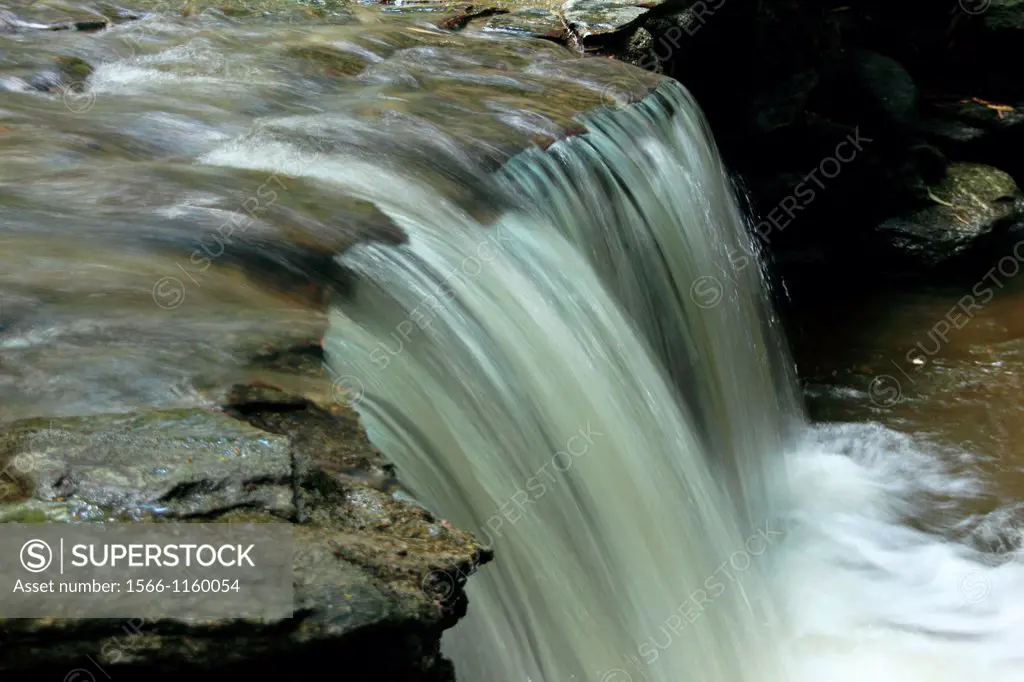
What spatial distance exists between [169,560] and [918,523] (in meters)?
3.89

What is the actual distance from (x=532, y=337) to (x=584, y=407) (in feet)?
0.90

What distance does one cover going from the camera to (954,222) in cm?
716

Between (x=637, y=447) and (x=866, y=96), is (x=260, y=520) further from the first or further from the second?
(x=866, y=96)

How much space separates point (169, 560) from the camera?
152 centimetres

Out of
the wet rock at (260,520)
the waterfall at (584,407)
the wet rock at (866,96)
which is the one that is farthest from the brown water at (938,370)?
the wet rock at (260,520)

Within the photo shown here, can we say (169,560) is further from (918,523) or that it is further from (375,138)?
(918,523)

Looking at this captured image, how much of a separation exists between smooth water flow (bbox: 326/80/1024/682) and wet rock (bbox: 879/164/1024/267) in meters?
1.88

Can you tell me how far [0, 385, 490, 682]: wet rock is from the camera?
1441 mm

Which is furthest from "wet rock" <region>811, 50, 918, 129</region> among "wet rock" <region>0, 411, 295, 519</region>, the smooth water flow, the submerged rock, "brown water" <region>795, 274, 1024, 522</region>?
"wet rock" <region>0, 411, 295, 519</region>

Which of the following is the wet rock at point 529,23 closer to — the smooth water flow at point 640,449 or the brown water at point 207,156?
the brown water at point 207,156

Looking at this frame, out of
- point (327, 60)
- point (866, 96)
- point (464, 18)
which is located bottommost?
point (327, 60)

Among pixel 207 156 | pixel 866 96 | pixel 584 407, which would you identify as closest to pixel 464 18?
pixel 866 96

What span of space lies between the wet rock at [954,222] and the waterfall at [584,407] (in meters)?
2.68

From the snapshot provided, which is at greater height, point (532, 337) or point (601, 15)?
point (601, 15)
